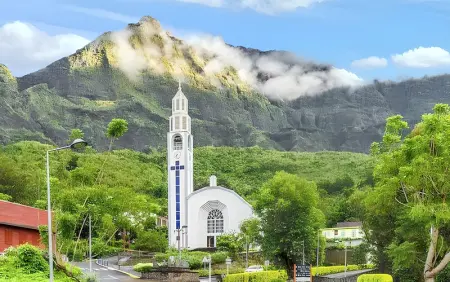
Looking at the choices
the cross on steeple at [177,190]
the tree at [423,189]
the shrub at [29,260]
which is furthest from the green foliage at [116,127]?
the cross on steeple at [177,190]

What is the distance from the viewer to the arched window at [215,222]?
78.5m

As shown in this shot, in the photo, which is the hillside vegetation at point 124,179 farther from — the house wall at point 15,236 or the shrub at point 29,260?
the shrub at point 29,260

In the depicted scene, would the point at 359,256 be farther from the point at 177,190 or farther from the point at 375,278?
the point at 177,190

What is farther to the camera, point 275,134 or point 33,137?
point 275,134

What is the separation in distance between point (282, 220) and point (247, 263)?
1091 centimetres

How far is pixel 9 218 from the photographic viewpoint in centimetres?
3253

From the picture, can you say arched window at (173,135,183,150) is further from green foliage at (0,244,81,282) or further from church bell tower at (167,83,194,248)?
green foliage at (0,244,81,282)

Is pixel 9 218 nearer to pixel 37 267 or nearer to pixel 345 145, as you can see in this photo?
pixel 37 267

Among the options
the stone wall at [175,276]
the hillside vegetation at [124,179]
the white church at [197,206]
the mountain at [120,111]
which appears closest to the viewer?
the hillside vegetation at [124,179]

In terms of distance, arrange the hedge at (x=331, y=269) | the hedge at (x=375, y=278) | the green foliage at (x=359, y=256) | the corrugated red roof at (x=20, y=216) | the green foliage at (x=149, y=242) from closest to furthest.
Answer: the hedge at (x=375, y=278), the corrugated red roof at (x=20, y=216), the hedge at (x=331, y=269), the green foliage at (x=359, y=256), the green foliage at (x=149, y=242)

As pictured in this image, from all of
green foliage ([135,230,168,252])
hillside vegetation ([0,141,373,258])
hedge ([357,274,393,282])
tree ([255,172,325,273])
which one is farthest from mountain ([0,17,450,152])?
hedge ([357,274,393,282])

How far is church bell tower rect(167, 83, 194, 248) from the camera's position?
7738 cm

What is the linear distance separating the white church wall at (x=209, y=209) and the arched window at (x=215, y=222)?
1.44 ft

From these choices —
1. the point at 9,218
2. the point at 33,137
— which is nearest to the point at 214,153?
the point at 33,137
